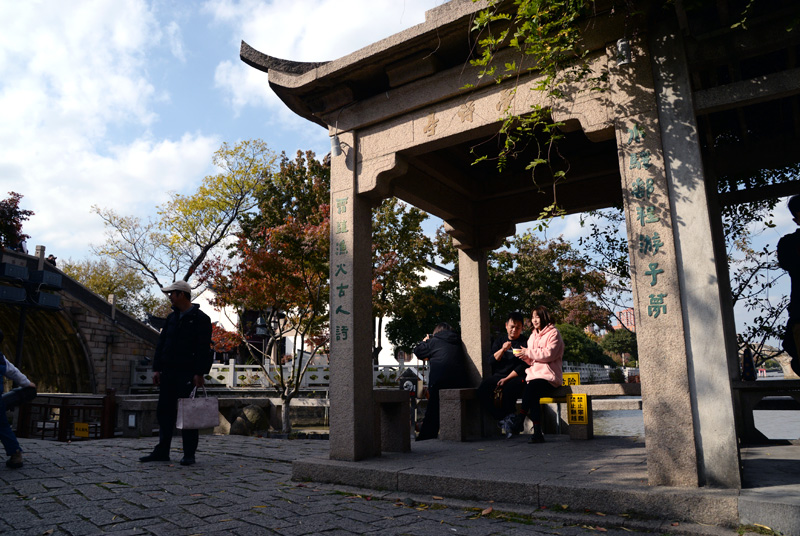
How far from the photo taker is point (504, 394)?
7184mm

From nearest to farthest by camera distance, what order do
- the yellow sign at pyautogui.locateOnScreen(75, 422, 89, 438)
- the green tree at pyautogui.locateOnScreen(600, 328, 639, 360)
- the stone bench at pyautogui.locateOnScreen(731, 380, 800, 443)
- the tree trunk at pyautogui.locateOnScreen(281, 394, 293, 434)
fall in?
the stone bench at pyautogui.locateOnScreen(731, 380, 800, 443) < the yellow sign at pyautogui.locateOnScreen(75, 422, 89, 438) < the tree trunk at pyautogui.locateOnScreen(281, 394, 293, 434) < the green tree at pyautogui.locateOnScreen(600, 328, 639, 360)

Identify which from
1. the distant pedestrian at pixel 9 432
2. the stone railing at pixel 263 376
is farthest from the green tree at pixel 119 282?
the distant pedestrian at pixel 9 432

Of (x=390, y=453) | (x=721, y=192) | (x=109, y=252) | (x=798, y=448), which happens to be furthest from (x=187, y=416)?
(x=109, y=252)

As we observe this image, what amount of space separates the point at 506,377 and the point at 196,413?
382 centimetres

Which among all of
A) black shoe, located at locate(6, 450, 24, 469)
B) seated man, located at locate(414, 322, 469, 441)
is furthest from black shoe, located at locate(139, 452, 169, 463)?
seated man, located at locate(414, 322, 469, 441)

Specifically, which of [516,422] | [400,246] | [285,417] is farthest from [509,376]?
[400,246]

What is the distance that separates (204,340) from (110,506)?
222 centimetres

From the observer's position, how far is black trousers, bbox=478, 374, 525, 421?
712cm

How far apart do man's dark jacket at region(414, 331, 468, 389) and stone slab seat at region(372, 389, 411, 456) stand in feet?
4.38

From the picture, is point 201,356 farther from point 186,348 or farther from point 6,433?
point 6,433

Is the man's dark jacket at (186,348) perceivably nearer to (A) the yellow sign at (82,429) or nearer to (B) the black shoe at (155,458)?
(B) the black shoe at (155,458)

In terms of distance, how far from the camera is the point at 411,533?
3.40 meters

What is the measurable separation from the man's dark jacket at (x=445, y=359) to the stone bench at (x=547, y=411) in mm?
345

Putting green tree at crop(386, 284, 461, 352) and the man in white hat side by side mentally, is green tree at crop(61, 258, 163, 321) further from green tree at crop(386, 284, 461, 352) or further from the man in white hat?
the man in white hat
